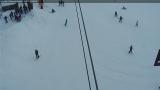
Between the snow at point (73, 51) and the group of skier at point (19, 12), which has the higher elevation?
the group of skier at point (19, 12)

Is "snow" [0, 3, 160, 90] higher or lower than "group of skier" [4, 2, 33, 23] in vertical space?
lower

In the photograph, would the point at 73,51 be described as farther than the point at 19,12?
No

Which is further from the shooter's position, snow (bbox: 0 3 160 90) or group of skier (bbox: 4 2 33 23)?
group of skier (bbox: 4 2 33 23)

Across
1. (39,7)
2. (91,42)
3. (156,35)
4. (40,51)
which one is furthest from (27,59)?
(156,35)

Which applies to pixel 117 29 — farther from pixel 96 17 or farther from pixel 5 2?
pixel 5 2

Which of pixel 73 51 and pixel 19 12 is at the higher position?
pixel 19 12

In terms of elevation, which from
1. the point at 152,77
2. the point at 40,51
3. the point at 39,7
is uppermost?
the point at 39,7

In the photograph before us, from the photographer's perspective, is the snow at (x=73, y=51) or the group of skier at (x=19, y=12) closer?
the snow at (x=73, y=51)

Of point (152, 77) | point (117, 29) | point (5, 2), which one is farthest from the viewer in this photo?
point (5, 2)
